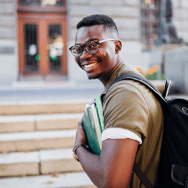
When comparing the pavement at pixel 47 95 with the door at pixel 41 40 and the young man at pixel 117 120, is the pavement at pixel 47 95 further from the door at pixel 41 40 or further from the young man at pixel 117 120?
the young man at pixel 117 120

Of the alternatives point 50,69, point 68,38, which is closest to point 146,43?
point 68,38

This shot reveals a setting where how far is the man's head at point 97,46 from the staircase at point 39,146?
2.55 meters

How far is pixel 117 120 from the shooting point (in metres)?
0.99

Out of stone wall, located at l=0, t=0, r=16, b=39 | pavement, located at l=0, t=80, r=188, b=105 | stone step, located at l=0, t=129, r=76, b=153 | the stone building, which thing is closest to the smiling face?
stone step, located at l=0, t=129, r=76, b=153

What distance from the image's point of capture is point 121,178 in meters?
0.99

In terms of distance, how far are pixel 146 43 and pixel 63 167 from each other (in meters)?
9.79

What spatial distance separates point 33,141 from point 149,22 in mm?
10277

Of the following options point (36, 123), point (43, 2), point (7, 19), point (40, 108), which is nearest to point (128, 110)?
point (36, 123)

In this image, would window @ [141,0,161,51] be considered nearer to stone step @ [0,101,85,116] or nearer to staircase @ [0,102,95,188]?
stone step @ [0,101,85,116]

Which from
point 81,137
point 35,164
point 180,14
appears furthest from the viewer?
point 180,14

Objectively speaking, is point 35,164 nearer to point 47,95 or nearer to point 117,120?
point 117,120

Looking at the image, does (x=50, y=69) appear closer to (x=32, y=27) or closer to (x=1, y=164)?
(x=32, y=27)

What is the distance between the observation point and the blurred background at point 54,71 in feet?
12.7

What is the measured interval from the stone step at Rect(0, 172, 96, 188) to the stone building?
22.5 feet
